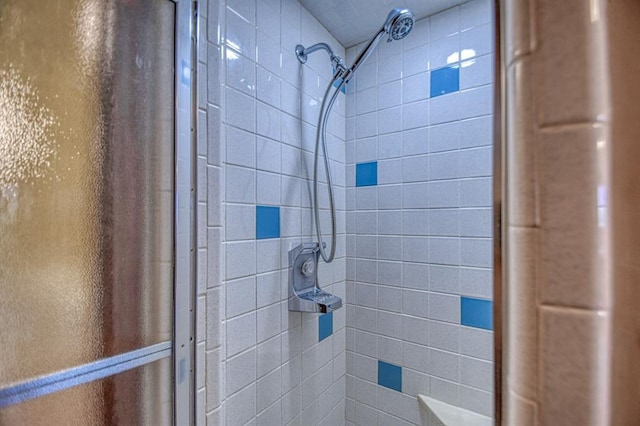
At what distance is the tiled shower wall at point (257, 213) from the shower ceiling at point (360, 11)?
44 mm

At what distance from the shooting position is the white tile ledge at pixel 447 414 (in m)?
1.07

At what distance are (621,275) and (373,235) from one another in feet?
3.82

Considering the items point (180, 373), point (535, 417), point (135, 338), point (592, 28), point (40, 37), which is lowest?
point (180, 373)

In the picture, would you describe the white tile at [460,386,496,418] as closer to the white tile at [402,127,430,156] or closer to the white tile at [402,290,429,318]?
the white tile at [402,290,429,318]

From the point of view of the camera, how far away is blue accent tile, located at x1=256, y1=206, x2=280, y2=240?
958 mm

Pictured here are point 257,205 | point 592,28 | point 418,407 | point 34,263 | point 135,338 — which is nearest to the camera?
point 592,28

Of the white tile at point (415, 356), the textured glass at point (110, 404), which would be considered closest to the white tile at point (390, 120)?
the white tile at point (415, 356)

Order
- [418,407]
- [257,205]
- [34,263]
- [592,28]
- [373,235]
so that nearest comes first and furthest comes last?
1. [592,28]
2. [34,263]
3. [257,205]
4. [418,407]
5. [373,235]

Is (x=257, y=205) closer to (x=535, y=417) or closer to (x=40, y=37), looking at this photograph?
(x=40, y=37)

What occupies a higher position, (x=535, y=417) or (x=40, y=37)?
(x=40, y=37)

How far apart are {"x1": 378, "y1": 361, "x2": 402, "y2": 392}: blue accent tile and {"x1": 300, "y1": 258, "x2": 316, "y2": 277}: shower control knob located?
0.55m

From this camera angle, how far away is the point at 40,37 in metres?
0.51

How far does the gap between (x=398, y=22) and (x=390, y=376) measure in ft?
4.43

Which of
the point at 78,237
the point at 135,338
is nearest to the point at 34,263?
the point at 78,237
